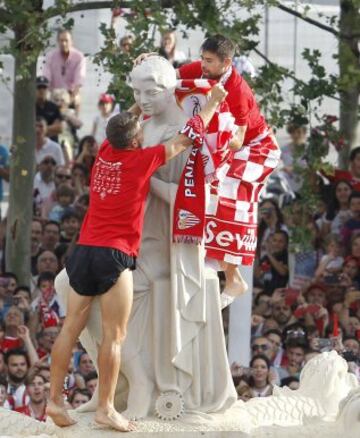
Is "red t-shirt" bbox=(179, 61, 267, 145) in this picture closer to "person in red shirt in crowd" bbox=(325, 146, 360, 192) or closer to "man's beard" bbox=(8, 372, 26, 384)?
"man's beard" bbox=(8, 372, 26, 384)

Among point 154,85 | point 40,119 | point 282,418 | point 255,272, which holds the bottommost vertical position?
point 282,418

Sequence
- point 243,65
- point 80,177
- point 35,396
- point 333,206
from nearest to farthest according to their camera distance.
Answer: point 35,396 → point 243,65 → point 333,206 → point 80,177

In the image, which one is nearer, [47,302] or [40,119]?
[47,302]

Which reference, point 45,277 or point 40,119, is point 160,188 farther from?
point 40,119

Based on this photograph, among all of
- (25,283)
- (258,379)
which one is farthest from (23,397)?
(25,283)

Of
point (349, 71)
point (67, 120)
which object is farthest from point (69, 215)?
point (67, 120)

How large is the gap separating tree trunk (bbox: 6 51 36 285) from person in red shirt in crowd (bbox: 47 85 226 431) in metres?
7.67

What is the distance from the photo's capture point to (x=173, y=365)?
16.8 metres

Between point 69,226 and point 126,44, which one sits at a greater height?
point 126,44

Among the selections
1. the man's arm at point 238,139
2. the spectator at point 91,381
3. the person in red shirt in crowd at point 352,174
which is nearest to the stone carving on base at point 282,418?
the man's arm at point 238,139

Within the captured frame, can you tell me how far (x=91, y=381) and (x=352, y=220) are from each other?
417cm

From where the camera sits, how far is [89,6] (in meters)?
23.8

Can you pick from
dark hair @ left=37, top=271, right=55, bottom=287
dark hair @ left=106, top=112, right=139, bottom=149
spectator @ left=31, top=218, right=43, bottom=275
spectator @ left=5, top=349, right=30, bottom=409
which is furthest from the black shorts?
spectator @ left=31, top=218, right=43, bottom=275

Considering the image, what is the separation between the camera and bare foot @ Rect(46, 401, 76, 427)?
54.3 feet
